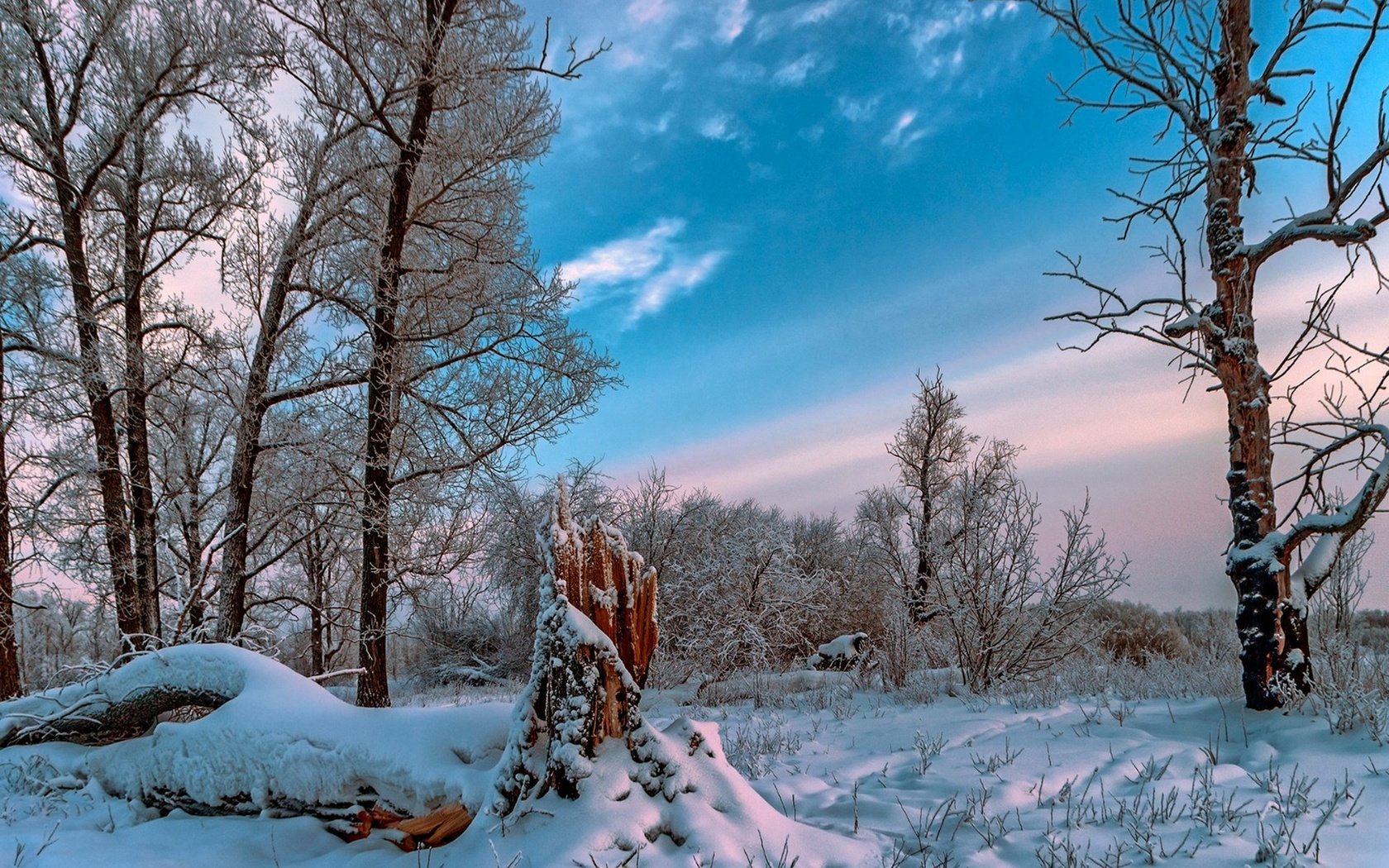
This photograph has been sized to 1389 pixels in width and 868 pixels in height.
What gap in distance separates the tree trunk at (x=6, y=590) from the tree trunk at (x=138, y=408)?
4.62 feet

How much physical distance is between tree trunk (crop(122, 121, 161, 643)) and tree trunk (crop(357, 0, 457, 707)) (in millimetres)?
3209

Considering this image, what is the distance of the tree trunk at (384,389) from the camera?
9.63 meters

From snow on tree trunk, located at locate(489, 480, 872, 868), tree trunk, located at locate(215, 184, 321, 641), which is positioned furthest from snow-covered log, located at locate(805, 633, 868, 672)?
snow on tree trunk, located at locate(489, 480, 872, 868)

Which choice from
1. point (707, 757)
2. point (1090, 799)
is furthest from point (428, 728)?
point (1090, 799)

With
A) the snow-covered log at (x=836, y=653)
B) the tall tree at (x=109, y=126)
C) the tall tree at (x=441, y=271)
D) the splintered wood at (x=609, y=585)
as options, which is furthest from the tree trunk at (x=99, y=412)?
the snow-covered log at (x=836, y=653)

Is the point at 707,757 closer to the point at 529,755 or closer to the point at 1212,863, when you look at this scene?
the point at 529,755

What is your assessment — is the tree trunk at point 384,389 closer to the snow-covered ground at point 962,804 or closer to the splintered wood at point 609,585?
the snow-covered ground at point 962,804

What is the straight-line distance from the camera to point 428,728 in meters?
3.99

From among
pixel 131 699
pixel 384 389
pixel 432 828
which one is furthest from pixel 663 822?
pixel 384 389

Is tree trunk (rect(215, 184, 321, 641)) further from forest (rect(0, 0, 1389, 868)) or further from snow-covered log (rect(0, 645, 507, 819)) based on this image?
snow-covered log (rect(0, 645, 507, 819))

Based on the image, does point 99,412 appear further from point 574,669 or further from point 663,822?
point 663,822

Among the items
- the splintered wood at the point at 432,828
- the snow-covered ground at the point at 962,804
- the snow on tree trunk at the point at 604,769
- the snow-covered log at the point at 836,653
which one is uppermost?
the snow on tree trunk at the point at 604,769

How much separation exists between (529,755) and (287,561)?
59.3 ft

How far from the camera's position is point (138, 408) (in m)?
10.4
